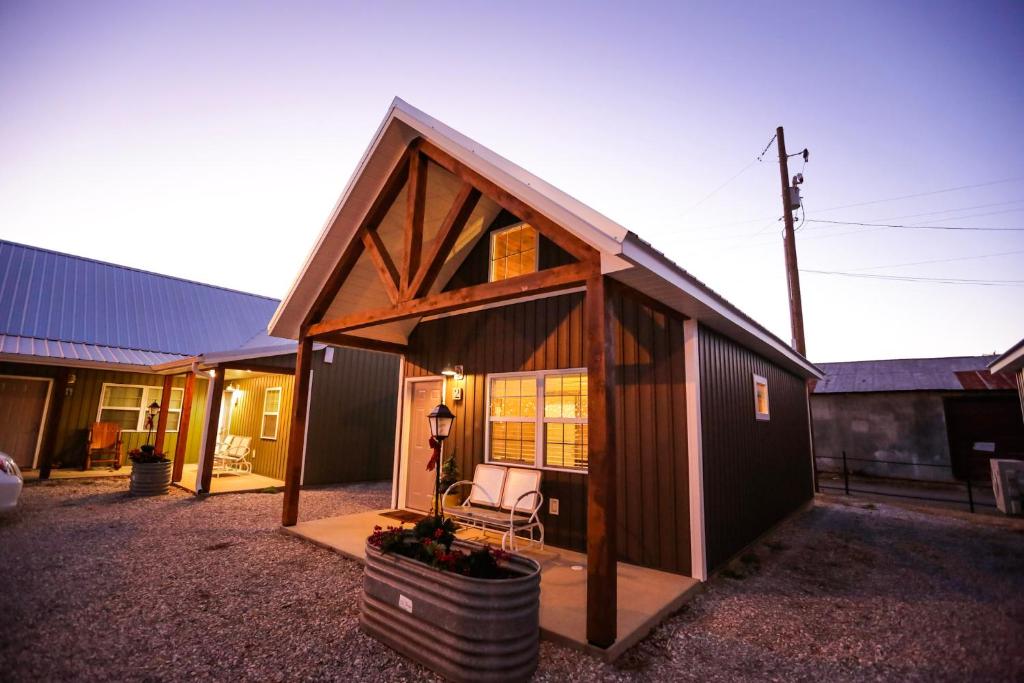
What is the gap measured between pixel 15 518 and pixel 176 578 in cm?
458

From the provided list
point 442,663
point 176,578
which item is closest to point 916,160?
point 442,663

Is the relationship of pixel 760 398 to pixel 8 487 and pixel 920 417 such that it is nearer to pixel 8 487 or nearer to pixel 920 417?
pixel 920 417

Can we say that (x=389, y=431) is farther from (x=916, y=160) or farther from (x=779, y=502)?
→ (x=916, y=160)

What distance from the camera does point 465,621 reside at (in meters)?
2.58

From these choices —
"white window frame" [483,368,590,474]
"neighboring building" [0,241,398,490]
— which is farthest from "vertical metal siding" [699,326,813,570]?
"neighboring building" [0,241,398,490]

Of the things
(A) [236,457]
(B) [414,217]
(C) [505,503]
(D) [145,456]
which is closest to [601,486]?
(C) [505,503]

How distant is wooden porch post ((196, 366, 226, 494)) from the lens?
8633mm

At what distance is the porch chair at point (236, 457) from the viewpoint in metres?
11.7

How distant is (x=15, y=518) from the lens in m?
6.28

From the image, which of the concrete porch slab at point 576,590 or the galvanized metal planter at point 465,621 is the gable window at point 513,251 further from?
the galvanized metal planter at point 465,621

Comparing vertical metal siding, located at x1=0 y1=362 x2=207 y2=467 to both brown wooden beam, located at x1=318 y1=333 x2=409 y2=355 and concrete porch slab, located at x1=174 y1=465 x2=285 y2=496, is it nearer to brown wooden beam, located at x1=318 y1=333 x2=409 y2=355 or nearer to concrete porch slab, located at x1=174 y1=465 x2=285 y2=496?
concrete porch slab, located at x1=174 y1=465 x2=285 y2=496

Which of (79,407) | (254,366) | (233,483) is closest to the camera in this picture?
(254,366)

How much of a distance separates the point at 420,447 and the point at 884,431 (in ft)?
48.2

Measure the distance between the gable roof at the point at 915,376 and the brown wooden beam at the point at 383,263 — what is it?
1273 cm
